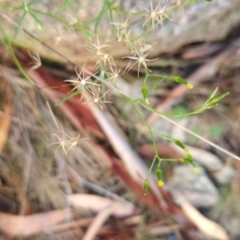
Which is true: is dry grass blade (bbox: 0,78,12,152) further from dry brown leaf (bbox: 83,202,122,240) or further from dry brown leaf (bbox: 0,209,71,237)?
dry brown leaf (bbox: 83,202,122,240)

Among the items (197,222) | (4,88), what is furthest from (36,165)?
(197,222)

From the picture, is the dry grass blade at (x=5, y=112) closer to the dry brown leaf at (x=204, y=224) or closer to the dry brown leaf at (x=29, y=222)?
the dry brown leaf at (x=29, y=222)

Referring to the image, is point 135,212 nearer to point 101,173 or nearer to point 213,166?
point 101,173

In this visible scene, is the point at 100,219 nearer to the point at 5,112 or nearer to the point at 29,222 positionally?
the point at 29,222

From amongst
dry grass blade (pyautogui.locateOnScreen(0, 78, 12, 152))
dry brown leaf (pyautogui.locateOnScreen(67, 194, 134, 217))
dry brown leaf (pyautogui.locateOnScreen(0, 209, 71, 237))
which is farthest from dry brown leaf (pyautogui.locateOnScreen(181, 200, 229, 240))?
dry grass blade (pyautogui.locateOnScreen(0, 78, 12, 152))

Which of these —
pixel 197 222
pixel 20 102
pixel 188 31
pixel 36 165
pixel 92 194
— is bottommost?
pixel 197 222

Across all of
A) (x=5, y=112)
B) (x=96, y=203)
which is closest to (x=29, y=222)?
(x=96, y=203)
